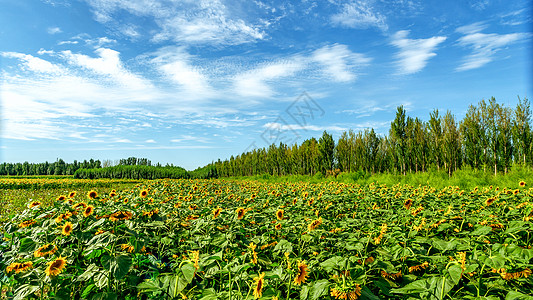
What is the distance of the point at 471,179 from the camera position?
38.8 feet

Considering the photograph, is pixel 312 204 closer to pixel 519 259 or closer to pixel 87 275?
pixel 519 259

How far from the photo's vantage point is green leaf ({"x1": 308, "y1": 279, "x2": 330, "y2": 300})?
48.0 inches

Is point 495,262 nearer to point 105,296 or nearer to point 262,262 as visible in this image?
point 262,262

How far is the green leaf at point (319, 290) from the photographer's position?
1.22 m

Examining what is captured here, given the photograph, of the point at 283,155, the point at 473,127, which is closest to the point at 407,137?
the point at 473,127

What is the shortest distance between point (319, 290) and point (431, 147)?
29002 millimetres

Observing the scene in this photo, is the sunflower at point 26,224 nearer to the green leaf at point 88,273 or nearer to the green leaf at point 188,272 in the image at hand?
the green leaf at point 88,273

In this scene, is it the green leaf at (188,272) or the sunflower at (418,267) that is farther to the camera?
the sunflower at (418,267)

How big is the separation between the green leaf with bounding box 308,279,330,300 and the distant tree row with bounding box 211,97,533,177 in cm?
2219

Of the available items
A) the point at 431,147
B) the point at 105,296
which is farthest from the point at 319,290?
the point at 431,147

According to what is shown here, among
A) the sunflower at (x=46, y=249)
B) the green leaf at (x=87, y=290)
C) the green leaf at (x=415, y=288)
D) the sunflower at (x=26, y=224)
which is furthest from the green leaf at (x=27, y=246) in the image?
the green leaf at (x=415, y=288)

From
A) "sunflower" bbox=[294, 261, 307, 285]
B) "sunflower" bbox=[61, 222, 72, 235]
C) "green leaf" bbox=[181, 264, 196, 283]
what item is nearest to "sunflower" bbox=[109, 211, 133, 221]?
"sunflower" bbox=[61, 222, 72, 235]

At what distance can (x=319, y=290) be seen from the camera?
4.10 ft

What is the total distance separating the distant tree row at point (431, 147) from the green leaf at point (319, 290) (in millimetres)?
22192
